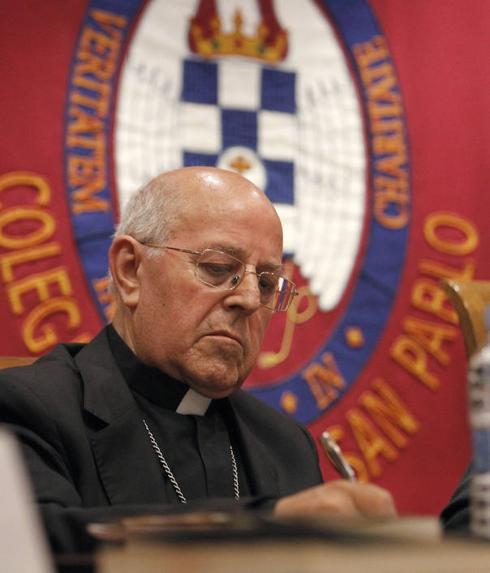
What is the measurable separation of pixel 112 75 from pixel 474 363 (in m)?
2.30

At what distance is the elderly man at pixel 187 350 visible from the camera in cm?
174

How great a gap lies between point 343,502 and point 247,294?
3.42 ft

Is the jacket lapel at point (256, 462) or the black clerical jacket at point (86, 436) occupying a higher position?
the black clerical jacket at point (86, 436)

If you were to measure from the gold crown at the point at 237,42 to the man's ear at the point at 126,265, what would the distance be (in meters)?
1.35

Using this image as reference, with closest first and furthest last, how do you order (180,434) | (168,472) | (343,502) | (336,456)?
(343,502) < (336,456) < (168,472) < (180,434)

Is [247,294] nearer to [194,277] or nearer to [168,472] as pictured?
[194,277]

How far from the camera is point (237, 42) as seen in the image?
3.16 meters

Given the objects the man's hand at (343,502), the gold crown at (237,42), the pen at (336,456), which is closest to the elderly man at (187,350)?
the pen at (336,456)

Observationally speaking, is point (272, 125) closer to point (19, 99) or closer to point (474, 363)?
point (19, 99)

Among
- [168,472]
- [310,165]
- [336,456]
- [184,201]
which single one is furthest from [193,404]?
[310,165]

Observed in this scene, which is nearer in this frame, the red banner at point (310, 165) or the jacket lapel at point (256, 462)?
the jacket lapel at point (256, 462)

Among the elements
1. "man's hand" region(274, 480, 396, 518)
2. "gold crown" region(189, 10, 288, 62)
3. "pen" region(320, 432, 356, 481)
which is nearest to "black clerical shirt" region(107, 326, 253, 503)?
"pen" region(320, 432, 356, 481)

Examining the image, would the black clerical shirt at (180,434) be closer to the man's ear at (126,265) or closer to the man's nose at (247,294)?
the man's ear at (126,265)

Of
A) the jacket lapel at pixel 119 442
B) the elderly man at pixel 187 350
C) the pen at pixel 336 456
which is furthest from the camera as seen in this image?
the elderly man at pixel 187 350
